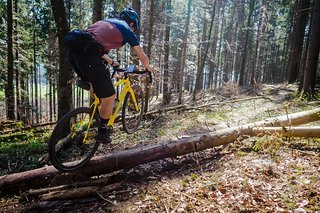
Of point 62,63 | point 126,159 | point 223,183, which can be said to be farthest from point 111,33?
point 62,63

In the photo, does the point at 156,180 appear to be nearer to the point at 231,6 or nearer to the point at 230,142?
the point at 230,142

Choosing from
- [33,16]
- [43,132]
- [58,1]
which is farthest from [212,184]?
[33,16]

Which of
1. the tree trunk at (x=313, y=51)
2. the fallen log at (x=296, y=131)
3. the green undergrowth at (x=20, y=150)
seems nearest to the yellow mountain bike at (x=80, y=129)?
the green undergrowth at (x=20, y=150)

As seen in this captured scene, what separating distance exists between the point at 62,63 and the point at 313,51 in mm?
11594

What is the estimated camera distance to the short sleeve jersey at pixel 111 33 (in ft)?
14.1

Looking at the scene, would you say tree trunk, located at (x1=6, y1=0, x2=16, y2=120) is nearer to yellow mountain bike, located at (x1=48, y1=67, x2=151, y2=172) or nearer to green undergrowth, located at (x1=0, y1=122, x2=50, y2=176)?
green undergrowth, located at (x1=0, y1=122, x2=50, y2=176)

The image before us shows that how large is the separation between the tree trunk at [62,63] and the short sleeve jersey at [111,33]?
4.61 m

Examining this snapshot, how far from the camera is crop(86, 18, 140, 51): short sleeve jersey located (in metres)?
4.31

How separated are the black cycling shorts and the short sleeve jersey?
30cm

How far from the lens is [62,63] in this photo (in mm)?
8500

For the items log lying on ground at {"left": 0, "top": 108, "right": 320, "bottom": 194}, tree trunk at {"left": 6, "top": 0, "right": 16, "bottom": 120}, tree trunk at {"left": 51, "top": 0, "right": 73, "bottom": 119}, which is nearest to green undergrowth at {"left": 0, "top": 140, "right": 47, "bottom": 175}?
tree trunk at {"left": 51, "top": 0, "right": 73, "bottom": 119}

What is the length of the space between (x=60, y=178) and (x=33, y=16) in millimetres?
20131

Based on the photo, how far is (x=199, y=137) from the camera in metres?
5.44

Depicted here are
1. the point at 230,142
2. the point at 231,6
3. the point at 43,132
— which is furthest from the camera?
the point at 231,6
